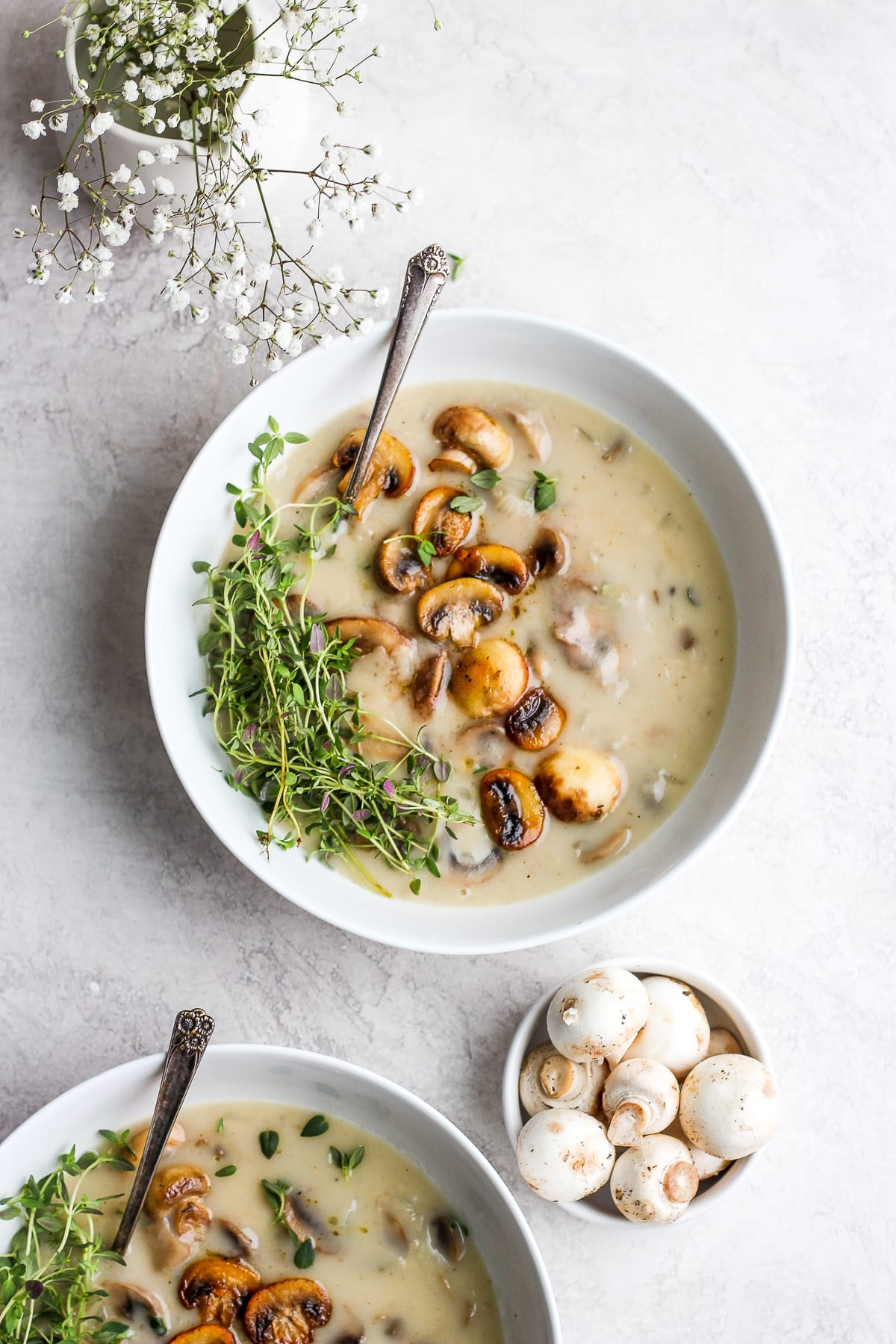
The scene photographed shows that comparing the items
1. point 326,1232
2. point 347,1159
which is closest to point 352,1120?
point 347,1159

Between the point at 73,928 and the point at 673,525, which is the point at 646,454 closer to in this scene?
the point at 673,525

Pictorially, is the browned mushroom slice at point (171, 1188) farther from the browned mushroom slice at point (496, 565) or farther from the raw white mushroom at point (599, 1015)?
the browned mushroom slice at point (496, 565)

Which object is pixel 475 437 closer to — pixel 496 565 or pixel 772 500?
pixel 496 565

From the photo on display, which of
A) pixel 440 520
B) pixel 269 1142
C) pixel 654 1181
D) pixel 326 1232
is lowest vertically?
pixel 326 1232

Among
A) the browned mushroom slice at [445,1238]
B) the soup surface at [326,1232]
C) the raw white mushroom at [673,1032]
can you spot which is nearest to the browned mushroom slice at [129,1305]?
the soup surface at [326,1232]

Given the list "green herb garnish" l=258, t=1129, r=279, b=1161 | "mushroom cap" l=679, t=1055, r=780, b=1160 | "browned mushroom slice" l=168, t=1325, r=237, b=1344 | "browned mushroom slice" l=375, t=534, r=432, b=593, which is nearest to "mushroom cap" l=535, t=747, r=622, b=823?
"browned mushroom slice" l=375, t=534, r=432, b=593

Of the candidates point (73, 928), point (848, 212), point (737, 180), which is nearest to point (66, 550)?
point (73, 928)

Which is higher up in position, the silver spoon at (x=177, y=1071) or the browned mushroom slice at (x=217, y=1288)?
the silver spoon at (x=177, y=1071)
